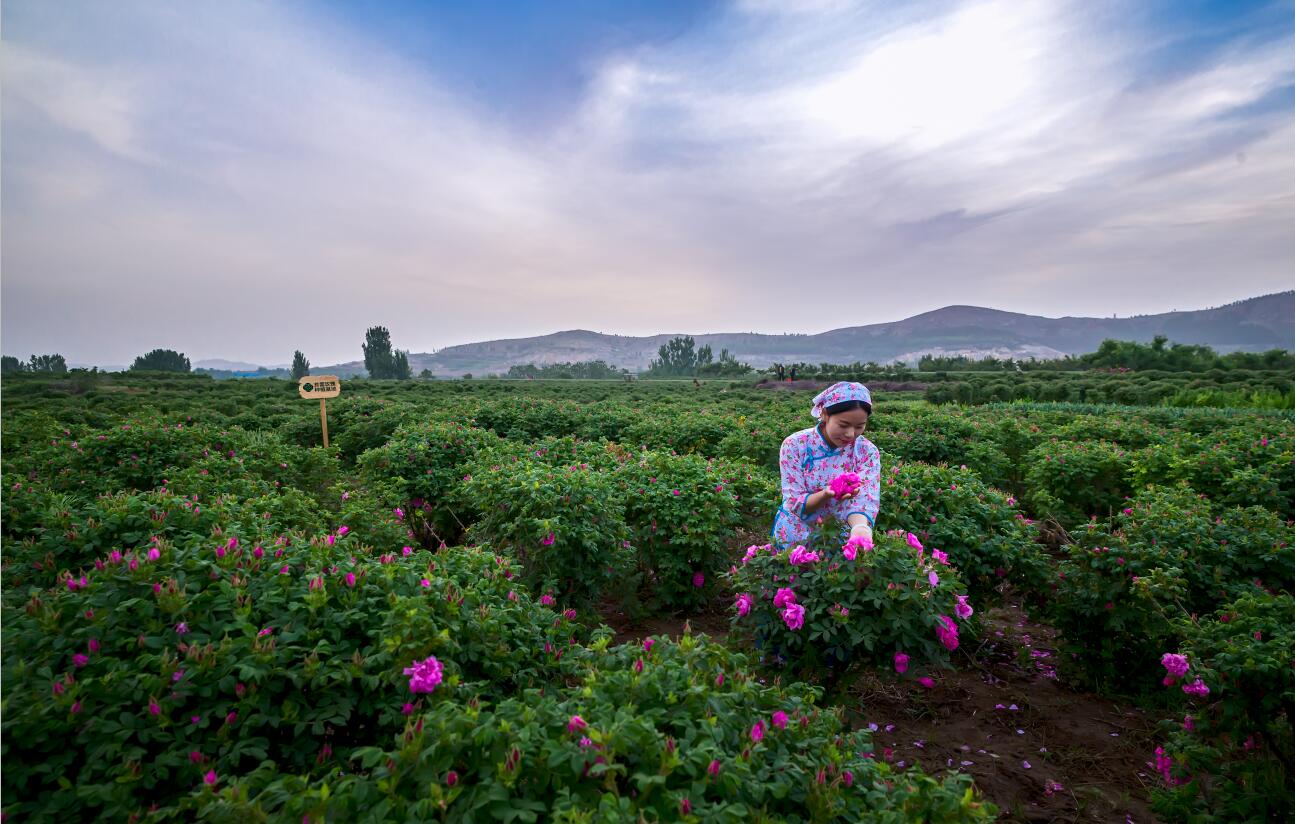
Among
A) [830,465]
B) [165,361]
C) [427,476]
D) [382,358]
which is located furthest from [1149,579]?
[382,358]

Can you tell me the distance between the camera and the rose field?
1692 mm

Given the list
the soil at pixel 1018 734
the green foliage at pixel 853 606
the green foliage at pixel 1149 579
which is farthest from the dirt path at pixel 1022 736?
the green foliage at pixel 853 606

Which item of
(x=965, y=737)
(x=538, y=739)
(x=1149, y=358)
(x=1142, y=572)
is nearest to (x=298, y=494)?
(x=538, y=739)

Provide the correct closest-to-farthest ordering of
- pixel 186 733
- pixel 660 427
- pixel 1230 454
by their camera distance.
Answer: pixel 186 733, pixel 1230 454, pixel 660 427

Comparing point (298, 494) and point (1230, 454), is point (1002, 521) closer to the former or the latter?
point (1230, 454)

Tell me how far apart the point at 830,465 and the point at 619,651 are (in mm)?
1850

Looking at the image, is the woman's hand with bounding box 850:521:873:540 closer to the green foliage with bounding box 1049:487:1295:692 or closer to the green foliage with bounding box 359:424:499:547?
the green foliage with bounding box 1049:487:1295:692

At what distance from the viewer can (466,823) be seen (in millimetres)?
1436

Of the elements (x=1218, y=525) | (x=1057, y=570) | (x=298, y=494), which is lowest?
(x=1057, y=570)

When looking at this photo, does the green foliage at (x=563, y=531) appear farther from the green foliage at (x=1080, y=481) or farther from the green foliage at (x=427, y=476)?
the green foliage at (x=1080, y=481)

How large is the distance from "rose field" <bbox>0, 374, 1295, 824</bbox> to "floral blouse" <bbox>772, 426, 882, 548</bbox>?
0.34m

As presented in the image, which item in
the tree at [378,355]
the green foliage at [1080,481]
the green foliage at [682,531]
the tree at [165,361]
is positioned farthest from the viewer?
the tree at [378,355]

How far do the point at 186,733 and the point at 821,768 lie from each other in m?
1.93

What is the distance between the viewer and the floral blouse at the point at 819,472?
11.6 feet
